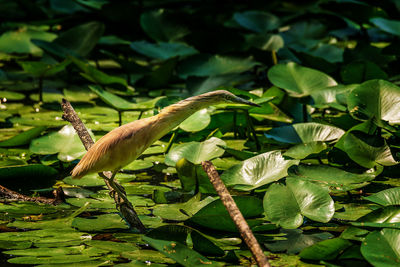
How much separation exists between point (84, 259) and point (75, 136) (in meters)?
1.10

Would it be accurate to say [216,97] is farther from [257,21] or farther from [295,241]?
[257,21]

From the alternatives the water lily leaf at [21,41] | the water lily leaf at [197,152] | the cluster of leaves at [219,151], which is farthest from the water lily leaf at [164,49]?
the water lily leaf at [197,152]

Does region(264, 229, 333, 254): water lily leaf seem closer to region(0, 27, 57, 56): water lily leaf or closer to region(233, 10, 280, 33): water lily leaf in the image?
region(233, 10, 280, 33): water lily leaf

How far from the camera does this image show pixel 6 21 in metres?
5.78

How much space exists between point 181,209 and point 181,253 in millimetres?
439

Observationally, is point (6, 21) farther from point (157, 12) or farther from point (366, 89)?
point (366, 89)

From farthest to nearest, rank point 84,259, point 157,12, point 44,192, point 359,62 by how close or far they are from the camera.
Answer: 1. point 157,12
2. point 359,62
3. point 44,192
4. point 84,259

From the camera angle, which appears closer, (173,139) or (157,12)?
(173,139)

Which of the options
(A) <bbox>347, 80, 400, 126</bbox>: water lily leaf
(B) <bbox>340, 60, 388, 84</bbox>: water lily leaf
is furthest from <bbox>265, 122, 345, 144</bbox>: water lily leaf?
(B) <bbox>340, 60, 388, 84</bbox>: water lily leaf

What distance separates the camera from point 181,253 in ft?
5.55

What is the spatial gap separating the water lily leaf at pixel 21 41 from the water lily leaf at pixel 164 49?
80 centimetres

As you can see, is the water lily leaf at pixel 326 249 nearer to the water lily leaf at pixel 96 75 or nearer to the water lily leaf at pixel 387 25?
the water lily leaf at pixel 96 75

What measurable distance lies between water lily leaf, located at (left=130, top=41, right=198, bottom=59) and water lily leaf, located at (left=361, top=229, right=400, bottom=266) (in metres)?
2.72

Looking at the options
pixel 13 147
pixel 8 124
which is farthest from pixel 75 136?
pixel 8 124
